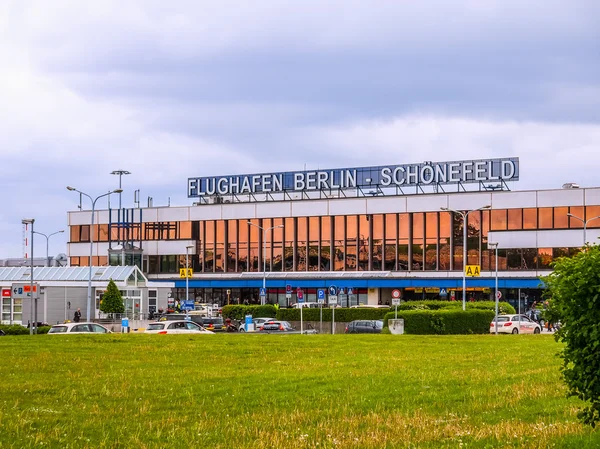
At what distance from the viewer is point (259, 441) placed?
522 inches

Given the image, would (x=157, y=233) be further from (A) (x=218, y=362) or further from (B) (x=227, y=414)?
(B) (x=227, y=414)

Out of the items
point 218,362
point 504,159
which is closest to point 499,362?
point 218,362

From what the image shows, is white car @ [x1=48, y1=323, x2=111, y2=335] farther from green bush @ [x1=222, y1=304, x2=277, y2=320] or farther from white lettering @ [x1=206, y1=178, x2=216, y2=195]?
white lettering @ [x1=206, y1=178, x2=216, y2=195]

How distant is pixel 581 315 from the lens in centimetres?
1135

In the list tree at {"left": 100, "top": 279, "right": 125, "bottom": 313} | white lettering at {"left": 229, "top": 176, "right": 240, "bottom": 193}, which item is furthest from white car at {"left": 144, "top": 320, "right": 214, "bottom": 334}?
white lettering at {"left": 229, "top": 176, "right": 240, "bottom": 193}

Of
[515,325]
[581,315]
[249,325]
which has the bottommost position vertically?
[249,325]

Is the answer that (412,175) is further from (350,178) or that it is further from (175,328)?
(175,328)

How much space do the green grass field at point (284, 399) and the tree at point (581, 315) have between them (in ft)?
4.38

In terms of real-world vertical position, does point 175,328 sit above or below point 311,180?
below

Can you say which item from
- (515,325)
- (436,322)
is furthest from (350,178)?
(436,322)

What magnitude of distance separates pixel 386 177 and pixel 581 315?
87599 mm

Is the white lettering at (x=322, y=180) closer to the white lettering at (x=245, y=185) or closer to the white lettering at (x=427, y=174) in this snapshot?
the white lettering at (x=245, y=185)

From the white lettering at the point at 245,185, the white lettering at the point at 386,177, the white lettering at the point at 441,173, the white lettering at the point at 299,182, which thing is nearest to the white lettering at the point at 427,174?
the white lettering at the point at 441,173

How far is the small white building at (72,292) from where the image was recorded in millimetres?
67500
